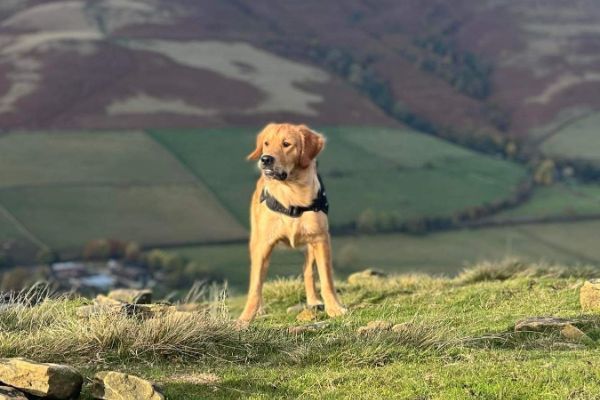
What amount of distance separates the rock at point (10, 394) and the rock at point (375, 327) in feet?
11.4

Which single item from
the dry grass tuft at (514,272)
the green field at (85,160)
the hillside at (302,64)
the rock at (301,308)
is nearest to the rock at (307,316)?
the rock at (301,308)

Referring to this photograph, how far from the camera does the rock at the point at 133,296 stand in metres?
12.7

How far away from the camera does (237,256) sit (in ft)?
209

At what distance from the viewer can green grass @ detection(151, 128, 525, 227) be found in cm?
7831

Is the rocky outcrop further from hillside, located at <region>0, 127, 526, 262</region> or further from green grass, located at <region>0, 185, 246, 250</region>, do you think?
green grass, located at <region>0, 185, 246, 250</region>

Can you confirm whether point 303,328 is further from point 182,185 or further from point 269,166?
Result: point 182,185

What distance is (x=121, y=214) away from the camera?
73375 millimetres

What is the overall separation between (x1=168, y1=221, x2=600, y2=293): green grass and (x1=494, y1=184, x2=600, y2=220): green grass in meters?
3.20

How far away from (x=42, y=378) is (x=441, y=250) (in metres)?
64.5

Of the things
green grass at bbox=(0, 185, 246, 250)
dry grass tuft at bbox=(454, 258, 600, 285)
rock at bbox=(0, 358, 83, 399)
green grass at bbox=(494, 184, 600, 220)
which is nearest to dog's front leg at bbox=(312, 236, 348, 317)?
dry grass tuft at bbox=(454, 258, 600, 285)

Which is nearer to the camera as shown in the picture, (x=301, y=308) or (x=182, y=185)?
(x=301, y=308)

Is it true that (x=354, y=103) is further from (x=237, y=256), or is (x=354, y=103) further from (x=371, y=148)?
(x=237, y=256)

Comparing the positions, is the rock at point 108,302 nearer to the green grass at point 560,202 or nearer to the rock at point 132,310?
the rock at point 132,310

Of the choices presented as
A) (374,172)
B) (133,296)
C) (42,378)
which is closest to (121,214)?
(374,172)
